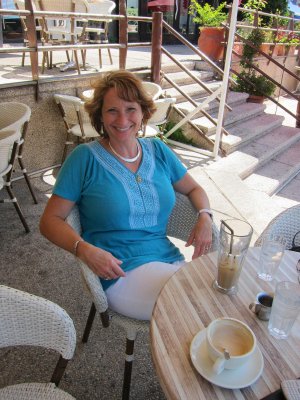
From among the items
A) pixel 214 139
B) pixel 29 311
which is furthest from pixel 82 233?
pixel 214 139

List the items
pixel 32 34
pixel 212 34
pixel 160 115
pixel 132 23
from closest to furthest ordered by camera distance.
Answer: pixel 32 34 → pixel 160 115 → pixel 212 34 → pixel 132 23

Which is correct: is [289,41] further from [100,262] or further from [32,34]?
[100,262]

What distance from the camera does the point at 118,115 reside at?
1.52 metres

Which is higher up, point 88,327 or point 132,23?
point 132,23

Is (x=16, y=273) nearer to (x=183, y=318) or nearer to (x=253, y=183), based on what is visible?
(x=183, y=318)

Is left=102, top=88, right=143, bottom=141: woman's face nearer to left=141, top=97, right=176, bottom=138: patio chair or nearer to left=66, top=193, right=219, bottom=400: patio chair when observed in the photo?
left=66, top=193, right=219, bottom=400: patio chair

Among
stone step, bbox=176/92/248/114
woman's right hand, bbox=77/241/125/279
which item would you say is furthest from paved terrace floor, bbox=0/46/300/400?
stone step, bbox=176/92/248/114

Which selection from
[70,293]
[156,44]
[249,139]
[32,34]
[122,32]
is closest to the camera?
[70,293]

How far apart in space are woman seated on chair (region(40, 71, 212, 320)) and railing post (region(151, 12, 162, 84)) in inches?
125

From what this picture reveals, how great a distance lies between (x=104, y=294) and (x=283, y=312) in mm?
667

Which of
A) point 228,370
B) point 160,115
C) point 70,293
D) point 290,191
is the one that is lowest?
point 290,191

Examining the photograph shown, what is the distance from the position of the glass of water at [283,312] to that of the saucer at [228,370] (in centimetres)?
10

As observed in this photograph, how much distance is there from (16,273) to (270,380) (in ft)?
6.04

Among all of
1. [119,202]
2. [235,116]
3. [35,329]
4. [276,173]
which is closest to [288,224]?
[119,202]
